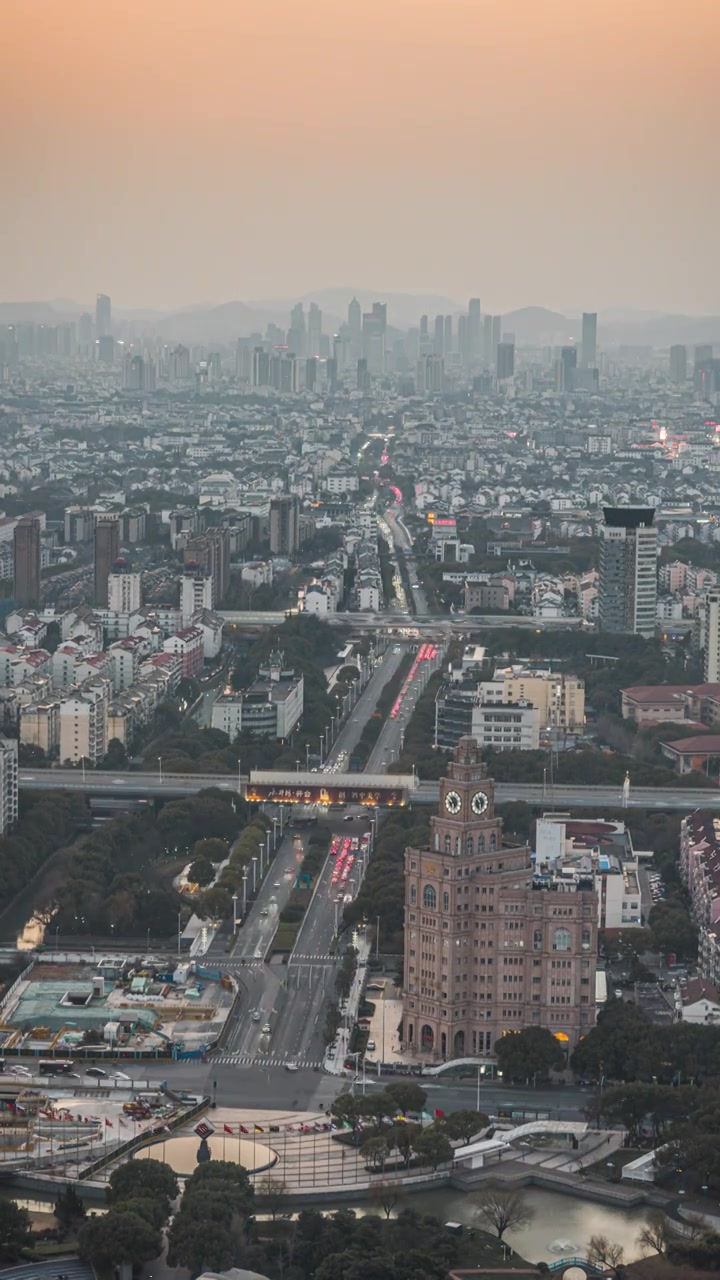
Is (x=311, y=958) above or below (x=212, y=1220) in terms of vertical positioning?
below

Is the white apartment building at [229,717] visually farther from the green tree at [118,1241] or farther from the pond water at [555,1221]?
the green tree at [118,1241]

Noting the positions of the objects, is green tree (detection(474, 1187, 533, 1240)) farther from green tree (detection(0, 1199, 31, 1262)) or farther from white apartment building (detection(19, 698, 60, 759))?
white apartment building (detection(19, 698, 60, 759))

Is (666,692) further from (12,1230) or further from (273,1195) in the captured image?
(12,1230)

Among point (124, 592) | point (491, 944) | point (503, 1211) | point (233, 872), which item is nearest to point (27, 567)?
point (124, 592)

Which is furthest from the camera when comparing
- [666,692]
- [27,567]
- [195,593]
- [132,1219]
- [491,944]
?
[27,567]

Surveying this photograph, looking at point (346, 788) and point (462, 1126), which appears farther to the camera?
point (346, 788)

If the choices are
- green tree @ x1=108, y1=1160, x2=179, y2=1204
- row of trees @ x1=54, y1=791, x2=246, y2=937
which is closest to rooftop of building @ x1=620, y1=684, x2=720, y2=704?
row of trees @ x1=54, y1=791, x2=246, y2=937

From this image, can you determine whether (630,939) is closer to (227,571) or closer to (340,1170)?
(340,1170)
